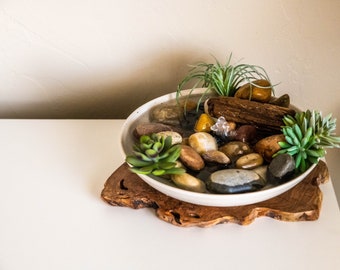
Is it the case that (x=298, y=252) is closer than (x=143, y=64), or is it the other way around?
(x=298, y=252)

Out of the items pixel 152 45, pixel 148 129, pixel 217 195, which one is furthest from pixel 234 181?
pixel 152 45

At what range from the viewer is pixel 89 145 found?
2.11 feet

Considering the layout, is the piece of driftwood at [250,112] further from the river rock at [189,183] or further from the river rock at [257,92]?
the river rock at [189,183]

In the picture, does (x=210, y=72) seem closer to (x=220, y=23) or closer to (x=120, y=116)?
(x=220, y=23)

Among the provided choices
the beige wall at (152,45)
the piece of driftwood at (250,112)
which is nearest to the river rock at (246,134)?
the piece of driftwood at (250,112)

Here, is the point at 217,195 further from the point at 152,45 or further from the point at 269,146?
the point at 152,45

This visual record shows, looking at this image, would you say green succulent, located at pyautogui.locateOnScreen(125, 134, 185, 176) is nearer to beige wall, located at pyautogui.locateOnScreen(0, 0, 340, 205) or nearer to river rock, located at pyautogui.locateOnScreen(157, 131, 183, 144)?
river rock, located at pyautogui.locateOnScreen(157, 131, 183, 144)

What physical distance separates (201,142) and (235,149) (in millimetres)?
42

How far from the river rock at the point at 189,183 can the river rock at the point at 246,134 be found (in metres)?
0.09

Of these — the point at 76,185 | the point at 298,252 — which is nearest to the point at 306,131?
the point at 298,252

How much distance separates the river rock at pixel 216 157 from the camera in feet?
1.71

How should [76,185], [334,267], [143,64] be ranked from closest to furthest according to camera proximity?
1. [334,267]
2. [76,185]
3. [143,64]

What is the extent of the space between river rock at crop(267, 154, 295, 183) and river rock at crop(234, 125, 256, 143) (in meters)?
0.06

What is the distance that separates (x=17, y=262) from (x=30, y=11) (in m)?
0.37
